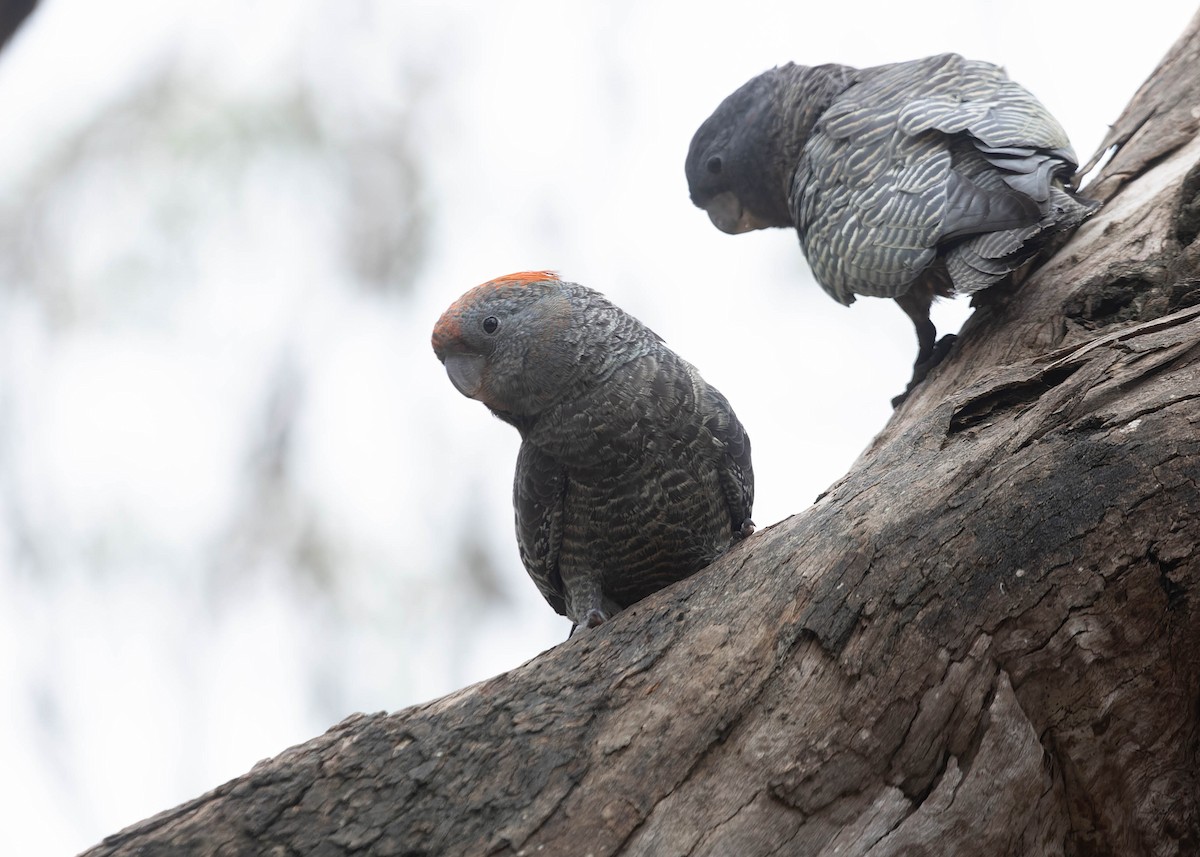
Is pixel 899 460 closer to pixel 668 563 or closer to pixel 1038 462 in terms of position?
pixel 1038 462

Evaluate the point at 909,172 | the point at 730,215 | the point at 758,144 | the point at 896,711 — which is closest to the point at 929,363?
the point at 909,172

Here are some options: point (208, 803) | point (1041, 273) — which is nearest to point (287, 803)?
point (208, 803)

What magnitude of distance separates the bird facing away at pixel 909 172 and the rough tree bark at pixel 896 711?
1.46m

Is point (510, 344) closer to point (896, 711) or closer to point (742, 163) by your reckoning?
point (896, 711)

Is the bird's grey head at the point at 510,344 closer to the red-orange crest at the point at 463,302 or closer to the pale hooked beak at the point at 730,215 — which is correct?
the red-orange crest at the point at 463,302

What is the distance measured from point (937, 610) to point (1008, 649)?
196 mm

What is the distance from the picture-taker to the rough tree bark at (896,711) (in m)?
2.64

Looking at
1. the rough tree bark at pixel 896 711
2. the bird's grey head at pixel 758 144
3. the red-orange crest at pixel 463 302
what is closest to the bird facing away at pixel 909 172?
the bird's grey head at pixel 758 144

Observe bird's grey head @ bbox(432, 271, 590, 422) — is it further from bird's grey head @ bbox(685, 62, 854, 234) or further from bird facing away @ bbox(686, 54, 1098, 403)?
bird's grey head @ bbox(685, 62, 854, 234)

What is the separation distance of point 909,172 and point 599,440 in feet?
6.91

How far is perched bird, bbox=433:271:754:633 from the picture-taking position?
3822 mm

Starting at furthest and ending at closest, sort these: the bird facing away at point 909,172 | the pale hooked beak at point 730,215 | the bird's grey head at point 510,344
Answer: the pale hooked beak at point 730,215
the bird facing away at point 909,172
the bird's grey head at point 510,344

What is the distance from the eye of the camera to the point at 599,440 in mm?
3805

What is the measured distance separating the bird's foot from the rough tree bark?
1644 mm
